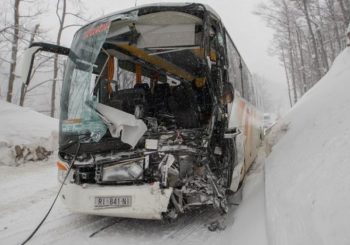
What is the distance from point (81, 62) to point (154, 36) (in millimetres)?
1628

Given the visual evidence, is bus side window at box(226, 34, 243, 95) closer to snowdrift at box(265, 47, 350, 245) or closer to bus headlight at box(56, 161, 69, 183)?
snowdrift at box(265, 47, 350, 245)

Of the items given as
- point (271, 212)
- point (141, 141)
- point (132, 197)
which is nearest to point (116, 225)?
point (132, 197)

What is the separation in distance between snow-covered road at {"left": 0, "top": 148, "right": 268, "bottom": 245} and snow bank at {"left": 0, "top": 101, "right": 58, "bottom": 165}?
3666 millimetres

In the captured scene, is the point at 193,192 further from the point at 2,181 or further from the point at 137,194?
the point at 2,181

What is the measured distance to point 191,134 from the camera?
4.74m

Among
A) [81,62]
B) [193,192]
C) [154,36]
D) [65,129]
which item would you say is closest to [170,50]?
[154,36]

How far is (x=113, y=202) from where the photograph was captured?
4.23m

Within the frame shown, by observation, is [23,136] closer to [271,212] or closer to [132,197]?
[132,197]

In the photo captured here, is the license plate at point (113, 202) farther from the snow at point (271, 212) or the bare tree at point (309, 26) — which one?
the bare tree at point (309, 26)

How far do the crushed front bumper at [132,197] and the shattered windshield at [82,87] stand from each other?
73 centimetres

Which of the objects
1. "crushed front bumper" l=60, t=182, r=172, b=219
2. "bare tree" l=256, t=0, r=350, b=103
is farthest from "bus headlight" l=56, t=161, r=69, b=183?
"bare tree" l=256, t=0, r=350, b=103

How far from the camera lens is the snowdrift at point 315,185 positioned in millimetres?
2340

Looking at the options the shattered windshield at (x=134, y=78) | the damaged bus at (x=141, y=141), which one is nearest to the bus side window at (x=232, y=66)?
the damaged bus at (x=141, y=141)

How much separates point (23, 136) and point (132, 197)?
749 centimetres
